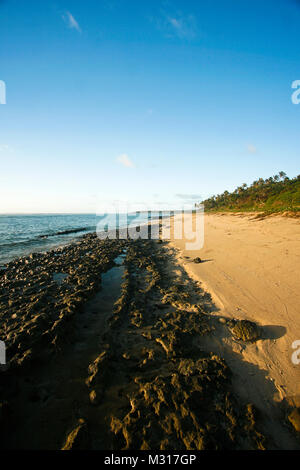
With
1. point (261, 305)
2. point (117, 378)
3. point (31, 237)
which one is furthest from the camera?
point (31, 237)

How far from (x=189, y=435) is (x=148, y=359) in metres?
1.97

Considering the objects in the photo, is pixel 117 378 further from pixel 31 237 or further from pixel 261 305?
pixel 31 237

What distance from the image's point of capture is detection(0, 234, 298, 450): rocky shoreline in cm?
334

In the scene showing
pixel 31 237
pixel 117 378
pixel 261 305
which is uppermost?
pixel 31 237

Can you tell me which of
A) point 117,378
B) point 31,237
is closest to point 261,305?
point 117,378

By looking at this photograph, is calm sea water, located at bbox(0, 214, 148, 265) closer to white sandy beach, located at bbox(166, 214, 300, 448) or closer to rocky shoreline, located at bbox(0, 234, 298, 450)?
rocky shoreline, located at bbox(0, 234, 298, 450)

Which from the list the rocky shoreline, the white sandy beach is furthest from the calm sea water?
the white sandy beach

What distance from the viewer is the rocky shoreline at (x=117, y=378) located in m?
3.34

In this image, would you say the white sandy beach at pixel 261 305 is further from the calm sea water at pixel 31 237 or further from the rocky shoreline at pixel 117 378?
the calm sea water at pixel 31 237

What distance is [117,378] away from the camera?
4574 mm

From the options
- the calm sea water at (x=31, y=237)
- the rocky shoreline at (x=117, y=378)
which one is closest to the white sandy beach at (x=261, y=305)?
the rocky shoreline at (x=117, y=378)

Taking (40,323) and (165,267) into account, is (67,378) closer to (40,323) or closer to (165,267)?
(40,323)

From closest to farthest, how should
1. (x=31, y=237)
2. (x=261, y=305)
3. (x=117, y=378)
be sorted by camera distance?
(x=117, y=378) < (x=261, y=305) < (x=31, y=237)

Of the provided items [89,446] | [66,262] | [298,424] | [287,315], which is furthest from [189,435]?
[66,262]
